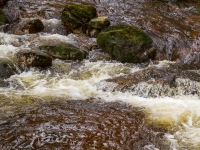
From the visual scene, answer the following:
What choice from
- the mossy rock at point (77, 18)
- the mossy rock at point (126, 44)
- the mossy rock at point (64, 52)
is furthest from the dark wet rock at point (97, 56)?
the mossy rock at point (77, 18)

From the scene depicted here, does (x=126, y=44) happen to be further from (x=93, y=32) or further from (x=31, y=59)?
(x=31, y=59)

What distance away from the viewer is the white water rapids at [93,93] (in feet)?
19.7

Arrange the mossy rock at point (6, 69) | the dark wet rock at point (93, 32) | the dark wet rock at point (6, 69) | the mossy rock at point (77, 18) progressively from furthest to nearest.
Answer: the mossy rock at point (77, 18), the dark wet rock at point (93, 32), the mossy rock at point (6, 69), the dark wet rock at point (6, 69)

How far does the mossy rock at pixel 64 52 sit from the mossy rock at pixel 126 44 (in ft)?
3.22

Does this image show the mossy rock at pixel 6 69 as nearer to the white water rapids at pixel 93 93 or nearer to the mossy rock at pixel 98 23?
the white water rapids at pixel 93 93

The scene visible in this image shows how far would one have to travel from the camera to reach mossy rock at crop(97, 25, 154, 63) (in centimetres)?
923

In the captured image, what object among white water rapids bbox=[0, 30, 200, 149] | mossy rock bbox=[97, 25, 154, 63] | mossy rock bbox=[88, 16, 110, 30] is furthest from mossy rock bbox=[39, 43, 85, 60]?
mossy rock bbox=[88, 16, 110, 30]

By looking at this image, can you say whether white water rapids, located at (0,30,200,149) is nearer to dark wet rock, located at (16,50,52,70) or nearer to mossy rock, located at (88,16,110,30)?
dark wet rock, located at (16,50,52,70)

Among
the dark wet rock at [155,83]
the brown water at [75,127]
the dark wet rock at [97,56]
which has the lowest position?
the brown water at [75,127]

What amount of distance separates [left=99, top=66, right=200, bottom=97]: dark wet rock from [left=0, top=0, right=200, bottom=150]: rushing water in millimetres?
81

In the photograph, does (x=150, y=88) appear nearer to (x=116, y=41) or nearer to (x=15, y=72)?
(x=116, y=41)

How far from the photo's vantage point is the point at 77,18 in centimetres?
1106

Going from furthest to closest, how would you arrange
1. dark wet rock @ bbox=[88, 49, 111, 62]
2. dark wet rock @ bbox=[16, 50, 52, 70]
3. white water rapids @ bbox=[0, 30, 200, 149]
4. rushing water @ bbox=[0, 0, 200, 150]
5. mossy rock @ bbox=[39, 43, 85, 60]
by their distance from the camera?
1. dark wet rock @ bbox=[88, 49, 111, 62]
2. mossy rock @ bbox=[39, 43, 85, 60]
3. dark wet rock @ bbox=[16, 50, 52, 70]
4. white water rapids @ bbox=[0, 30, 200, 149]
5. rushing water @ bbox=[0, 0, 200, 150]

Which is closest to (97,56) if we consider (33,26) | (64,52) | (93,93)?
(64,52)
